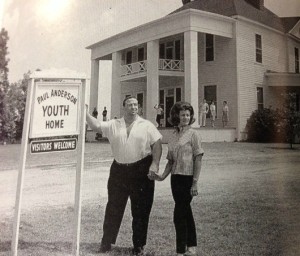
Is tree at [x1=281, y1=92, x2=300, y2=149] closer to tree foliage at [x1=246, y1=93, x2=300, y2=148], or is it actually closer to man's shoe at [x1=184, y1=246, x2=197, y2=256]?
tree foliage at [x1=246, y1=93, x2=300, y2=148]

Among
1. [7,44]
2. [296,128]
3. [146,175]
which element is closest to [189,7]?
[296,128]

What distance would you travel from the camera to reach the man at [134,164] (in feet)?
7.72

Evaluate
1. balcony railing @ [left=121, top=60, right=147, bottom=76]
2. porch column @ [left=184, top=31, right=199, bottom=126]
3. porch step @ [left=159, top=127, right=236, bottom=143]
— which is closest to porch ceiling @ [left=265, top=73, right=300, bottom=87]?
porch step @ [left=159, top=127, right=236, bottom=143]

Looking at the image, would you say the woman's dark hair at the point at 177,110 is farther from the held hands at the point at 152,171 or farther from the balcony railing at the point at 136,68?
the balcony railing at the point at 136,68

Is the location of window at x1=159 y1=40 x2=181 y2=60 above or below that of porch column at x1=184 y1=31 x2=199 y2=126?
above

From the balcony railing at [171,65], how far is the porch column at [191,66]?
1.01m

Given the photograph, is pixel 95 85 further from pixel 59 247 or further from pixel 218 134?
pixel 218 134

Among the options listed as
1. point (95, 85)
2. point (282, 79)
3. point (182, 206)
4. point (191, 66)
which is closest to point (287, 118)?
point (282, 79)

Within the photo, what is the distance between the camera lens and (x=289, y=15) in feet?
9.01

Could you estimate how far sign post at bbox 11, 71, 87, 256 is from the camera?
208 centimetres

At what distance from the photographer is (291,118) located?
3.31 metres

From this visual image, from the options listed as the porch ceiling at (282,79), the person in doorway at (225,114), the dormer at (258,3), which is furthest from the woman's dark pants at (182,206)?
the person in doorway at (225,114)

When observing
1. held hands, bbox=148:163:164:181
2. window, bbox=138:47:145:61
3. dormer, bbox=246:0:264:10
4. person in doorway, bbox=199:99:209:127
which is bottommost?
held hands, bbox=148:163:164:181

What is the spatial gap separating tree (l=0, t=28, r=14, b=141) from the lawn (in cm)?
20
